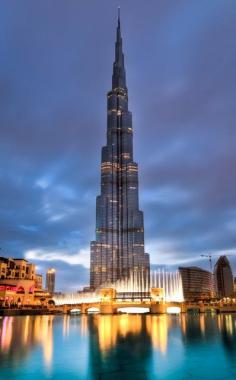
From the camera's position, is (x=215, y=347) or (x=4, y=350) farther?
(x=215, y=347)

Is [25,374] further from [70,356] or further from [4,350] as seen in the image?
[4,350]

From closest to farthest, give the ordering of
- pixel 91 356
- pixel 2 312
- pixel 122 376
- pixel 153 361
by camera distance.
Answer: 1. pixel 122 376
2. pixel 153 361
3. pixel 91 356
4. pixel 2 312

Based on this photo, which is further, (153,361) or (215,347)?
(215,347)

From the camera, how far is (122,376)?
3142 cm

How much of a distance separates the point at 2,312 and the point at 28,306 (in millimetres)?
25678

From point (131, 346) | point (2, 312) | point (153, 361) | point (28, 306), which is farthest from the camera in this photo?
point (28, 306)

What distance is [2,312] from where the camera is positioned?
162m

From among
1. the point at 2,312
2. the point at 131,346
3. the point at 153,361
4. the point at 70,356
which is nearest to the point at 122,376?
the point at 153,361

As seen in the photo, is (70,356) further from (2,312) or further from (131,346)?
(2,312)

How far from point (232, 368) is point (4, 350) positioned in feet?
94.3

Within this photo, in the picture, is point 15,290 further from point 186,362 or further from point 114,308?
point 186,362

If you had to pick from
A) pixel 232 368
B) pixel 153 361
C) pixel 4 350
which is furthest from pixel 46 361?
pixel 232 368

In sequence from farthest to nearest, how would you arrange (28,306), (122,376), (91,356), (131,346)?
(28,306)
(131,346)
(91,356)
(122,376)

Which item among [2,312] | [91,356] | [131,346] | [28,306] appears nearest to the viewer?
[91,356]
